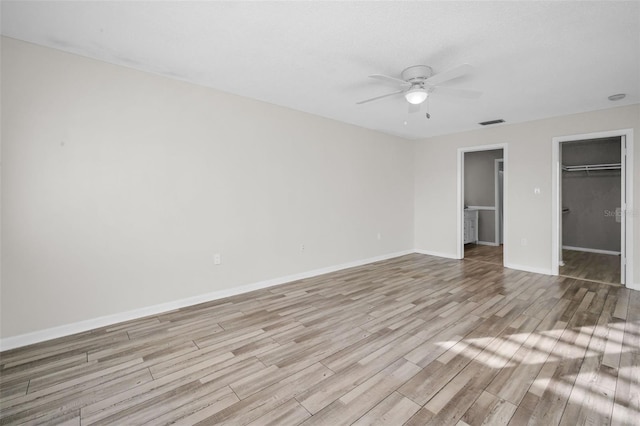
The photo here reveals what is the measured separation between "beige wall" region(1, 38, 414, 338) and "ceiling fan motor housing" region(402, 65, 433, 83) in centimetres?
185

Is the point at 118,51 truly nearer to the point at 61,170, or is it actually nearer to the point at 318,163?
the point at 61,170

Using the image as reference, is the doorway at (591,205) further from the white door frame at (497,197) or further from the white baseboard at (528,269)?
the white door frame at (497,197)

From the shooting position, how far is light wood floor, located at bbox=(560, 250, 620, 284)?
14.7ft

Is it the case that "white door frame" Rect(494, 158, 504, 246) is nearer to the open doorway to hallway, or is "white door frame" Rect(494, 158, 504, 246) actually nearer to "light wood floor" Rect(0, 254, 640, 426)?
the open doorway to hallway

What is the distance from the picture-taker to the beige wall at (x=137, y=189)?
248 cm

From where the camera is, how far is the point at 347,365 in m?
2.19

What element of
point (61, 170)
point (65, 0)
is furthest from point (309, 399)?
point (65, 0)

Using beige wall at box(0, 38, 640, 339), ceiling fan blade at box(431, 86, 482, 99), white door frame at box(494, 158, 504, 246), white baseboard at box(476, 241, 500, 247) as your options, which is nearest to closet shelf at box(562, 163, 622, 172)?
white door frame at box(494, 158, 504, 246)

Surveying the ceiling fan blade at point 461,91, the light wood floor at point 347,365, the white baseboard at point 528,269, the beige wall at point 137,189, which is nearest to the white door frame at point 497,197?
the white baseboard at point 528,269

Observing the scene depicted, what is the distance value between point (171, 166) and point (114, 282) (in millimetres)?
1299

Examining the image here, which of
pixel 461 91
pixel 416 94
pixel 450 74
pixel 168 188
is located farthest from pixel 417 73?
pixel 168 188

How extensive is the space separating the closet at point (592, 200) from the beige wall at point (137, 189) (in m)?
5.45

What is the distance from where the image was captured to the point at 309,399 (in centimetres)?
182

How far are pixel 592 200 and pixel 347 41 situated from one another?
705cm
